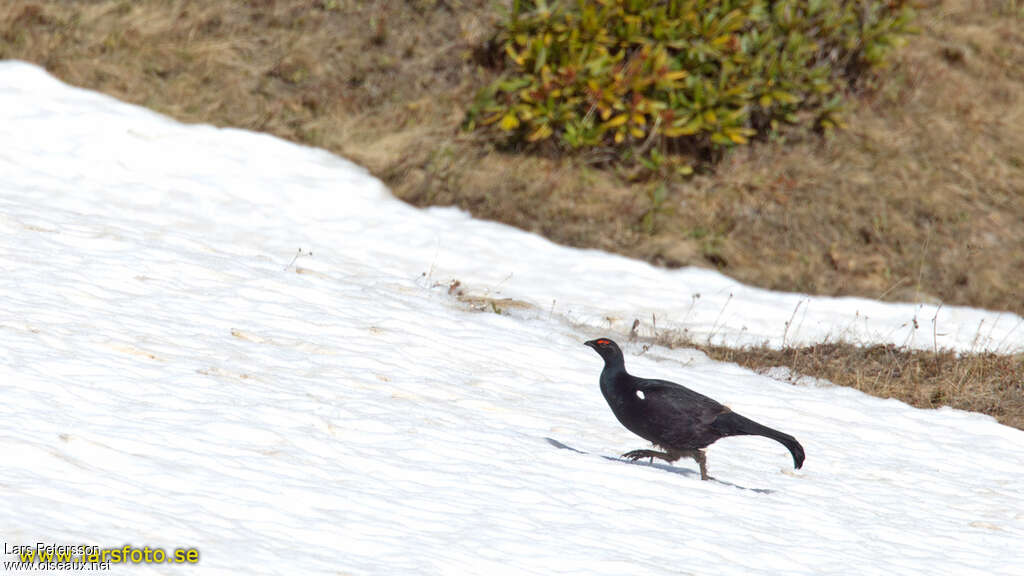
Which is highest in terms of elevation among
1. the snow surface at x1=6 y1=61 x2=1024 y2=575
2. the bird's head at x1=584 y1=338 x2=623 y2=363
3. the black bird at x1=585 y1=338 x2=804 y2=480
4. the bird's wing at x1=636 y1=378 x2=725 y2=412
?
the bird's head at x1=584 y1=338 x2=623 y2=363

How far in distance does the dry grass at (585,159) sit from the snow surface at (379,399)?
29.9 inches

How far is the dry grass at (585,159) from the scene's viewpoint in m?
13.3

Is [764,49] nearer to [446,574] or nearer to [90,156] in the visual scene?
[90,156]

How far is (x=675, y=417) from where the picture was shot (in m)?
6.22

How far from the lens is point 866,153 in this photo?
48.5ft

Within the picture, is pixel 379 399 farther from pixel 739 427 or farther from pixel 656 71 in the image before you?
pixel 656 71

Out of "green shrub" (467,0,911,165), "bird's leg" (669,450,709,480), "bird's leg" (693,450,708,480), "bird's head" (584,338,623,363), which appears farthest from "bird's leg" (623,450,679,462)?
"green shrub" (467,0,911,165)

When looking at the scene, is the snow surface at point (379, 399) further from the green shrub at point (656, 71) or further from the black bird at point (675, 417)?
the green shrub at point (656, 71)

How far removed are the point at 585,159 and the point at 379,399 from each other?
7.61 m

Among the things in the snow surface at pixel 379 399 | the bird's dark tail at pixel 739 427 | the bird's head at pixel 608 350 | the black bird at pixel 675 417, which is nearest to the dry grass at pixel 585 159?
the snow surface at pixel 379 399

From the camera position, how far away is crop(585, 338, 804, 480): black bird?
6.21 meters

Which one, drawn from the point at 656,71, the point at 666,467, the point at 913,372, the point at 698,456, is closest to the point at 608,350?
the point at 698,456

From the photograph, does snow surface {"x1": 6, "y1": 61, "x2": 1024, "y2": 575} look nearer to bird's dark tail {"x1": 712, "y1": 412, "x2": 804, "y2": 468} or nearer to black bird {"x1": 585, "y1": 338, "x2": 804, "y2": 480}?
black bird {"x1": 585, "y1": 338, "x2": 804, "y2": 480}

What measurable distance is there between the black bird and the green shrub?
307 inches
